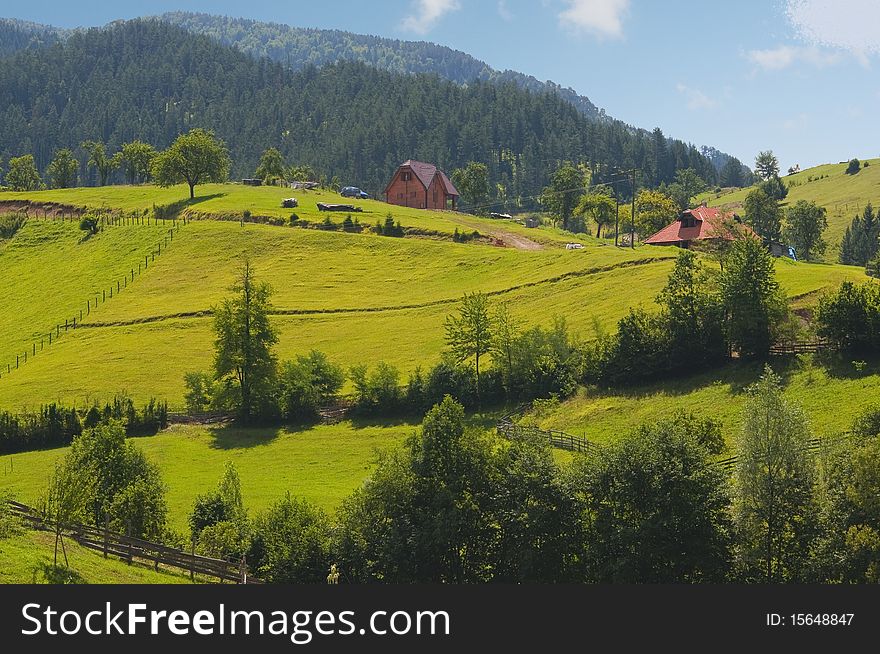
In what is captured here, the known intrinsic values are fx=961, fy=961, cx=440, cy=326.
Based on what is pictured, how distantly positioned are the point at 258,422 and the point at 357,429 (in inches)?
436

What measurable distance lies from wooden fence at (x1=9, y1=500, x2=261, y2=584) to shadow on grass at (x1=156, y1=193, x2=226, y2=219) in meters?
134

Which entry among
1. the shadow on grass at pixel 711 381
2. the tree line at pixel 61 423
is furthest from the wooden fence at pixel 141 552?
the shadow on grass at pixel 711 381

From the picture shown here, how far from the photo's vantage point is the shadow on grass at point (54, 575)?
33.2 meters

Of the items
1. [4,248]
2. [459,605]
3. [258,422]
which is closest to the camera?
[459,605]

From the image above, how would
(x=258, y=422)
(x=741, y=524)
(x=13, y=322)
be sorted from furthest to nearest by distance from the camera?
(x=13, y=322) → (x=258, y=422) → (x=741, y=524)


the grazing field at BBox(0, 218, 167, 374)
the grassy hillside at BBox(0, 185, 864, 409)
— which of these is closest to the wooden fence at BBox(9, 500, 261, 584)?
the grassy hillside at BBox(0, 185, 864, 409)

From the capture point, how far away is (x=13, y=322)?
121 metres

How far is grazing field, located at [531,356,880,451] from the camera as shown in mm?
64375

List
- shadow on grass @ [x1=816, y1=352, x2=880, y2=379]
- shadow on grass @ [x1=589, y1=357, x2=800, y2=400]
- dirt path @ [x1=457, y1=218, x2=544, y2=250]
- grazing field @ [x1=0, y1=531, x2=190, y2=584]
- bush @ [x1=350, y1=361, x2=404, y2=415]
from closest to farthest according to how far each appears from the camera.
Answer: grazing field @ [x1=0, y1=531, x2=190, y2=584]
shadow on grass @ [x1=816, y1=352, x2=880, y2=379]
shadow on grass @ [x1=589, y1=357, x2=800, y2=400]
bush @ [x1=350, y1=361, x2=404, y2=415]
dirt path @ [x1=457, y1=218, x2=544, y2=250]

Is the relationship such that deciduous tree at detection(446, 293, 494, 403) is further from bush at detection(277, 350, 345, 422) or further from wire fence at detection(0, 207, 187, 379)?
wire fence at detection(0, 207, 187, 379)

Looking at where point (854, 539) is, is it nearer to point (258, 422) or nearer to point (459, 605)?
point (459, 605)

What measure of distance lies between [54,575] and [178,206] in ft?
488

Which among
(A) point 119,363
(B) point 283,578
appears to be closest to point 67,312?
(A) point 119,363

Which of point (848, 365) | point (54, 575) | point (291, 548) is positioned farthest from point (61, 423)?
point (848, 365)
